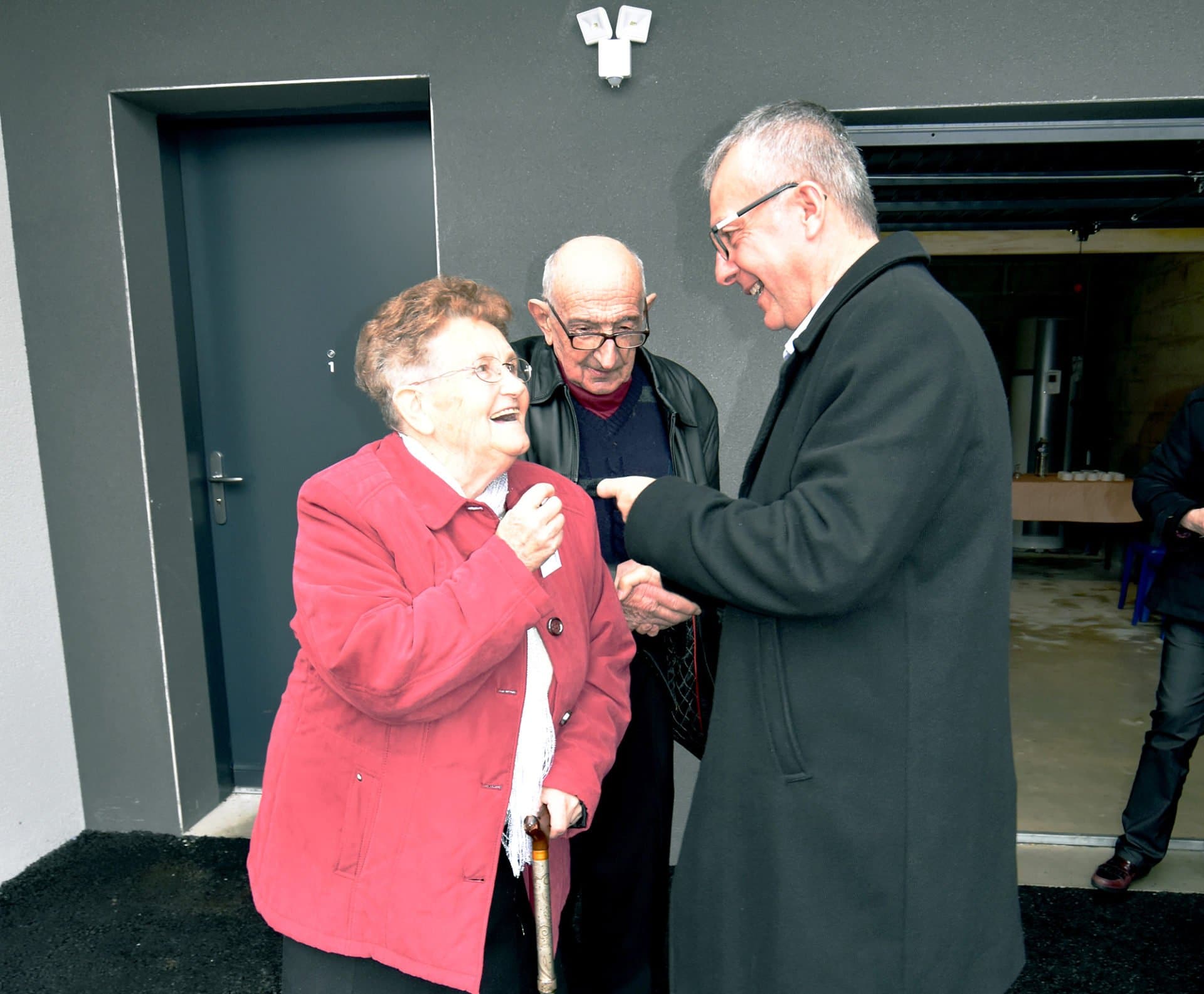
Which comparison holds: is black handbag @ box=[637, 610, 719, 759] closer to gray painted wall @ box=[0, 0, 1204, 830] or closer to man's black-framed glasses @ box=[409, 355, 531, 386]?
man's black-framed glasses @ box=[409, 355, 531, 386]

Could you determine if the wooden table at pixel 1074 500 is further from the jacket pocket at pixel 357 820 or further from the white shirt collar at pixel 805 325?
the jacket pocket at pixel 357 820

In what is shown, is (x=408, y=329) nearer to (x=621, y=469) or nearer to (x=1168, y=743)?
(x=621, y=469)

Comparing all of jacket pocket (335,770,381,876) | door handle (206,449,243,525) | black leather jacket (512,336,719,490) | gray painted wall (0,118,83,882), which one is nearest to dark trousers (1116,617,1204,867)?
black leather jacket (512,336,719,490)

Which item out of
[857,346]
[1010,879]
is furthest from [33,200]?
[1010,879]

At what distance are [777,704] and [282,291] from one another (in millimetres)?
2575

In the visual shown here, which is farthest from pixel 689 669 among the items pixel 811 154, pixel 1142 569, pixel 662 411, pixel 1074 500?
pixel 1074 500

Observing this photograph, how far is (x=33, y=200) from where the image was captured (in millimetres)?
2725

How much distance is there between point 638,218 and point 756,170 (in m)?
→ 1.49

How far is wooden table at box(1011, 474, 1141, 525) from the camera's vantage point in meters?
6.38

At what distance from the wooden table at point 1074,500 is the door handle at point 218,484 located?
5671mm

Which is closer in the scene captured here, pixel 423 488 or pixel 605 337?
pixel 423 488

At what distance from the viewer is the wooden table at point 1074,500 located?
20.9 feet

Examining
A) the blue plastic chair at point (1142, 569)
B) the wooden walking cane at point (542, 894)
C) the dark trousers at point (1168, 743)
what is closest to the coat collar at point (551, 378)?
the wooden walking cane at point (542, 894)

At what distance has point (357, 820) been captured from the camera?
121cm
